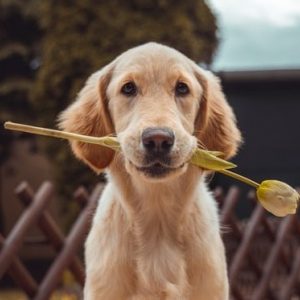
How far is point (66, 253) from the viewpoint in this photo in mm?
5781

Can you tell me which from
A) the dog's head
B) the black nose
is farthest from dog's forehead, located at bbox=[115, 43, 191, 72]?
the black nose

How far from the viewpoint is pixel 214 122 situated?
3.89 meters

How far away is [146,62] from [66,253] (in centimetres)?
252

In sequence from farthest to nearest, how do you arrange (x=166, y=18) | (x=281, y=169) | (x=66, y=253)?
(x=281, y=169)
(x=166, y=18)
(x=66, y=253)

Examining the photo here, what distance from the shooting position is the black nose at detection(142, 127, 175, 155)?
3156 mm

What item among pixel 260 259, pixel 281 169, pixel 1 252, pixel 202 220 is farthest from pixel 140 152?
pixel 281 169

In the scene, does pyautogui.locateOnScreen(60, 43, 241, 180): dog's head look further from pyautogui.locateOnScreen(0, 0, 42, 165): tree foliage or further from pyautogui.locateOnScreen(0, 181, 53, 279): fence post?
pyautogui.locateOnScreen(0, 0, 42, 165): tree foliage

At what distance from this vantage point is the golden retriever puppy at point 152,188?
11.4ft

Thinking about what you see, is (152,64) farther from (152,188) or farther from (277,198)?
(277,198)

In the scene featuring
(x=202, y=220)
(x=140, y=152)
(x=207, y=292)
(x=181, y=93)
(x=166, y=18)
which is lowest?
(x=207, y=292)

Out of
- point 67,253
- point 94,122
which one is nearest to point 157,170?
point 94,122

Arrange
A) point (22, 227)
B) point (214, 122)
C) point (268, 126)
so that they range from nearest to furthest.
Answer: point (214, 122) < point (22, 227) < point (268, 126)

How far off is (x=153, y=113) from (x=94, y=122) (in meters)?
0.58

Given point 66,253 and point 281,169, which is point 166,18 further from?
point 66,253
